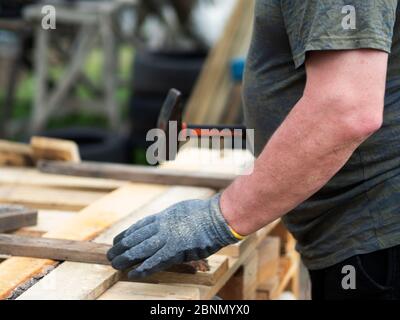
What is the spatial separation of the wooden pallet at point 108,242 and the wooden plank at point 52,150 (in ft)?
0.26

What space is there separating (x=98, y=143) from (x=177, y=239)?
14.6 feet

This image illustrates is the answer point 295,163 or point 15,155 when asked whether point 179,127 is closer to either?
point 295,163

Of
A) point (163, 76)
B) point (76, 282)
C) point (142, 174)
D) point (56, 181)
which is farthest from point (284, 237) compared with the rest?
point (163, 76)

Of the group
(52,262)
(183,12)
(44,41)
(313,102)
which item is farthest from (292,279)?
(183,12)

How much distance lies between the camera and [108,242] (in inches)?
83.0

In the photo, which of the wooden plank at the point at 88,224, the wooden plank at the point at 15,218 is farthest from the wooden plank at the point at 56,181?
the wooden plank at the point at 15,218

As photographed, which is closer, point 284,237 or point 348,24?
point 348,24

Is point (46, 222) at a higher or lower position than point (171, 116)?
lower

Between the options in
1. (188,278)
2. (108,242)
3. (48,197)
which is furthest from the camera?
(48,197)

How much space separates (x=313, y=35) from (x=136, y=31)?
931 centimetres

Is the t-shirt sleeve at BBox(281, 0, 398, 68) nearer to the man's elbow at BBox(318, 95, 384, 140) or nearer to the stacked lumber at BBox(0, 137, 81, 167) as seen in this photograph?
the man's elbow at BBox(318, 95, 384, 140)

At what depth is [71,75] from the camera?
775 cm
